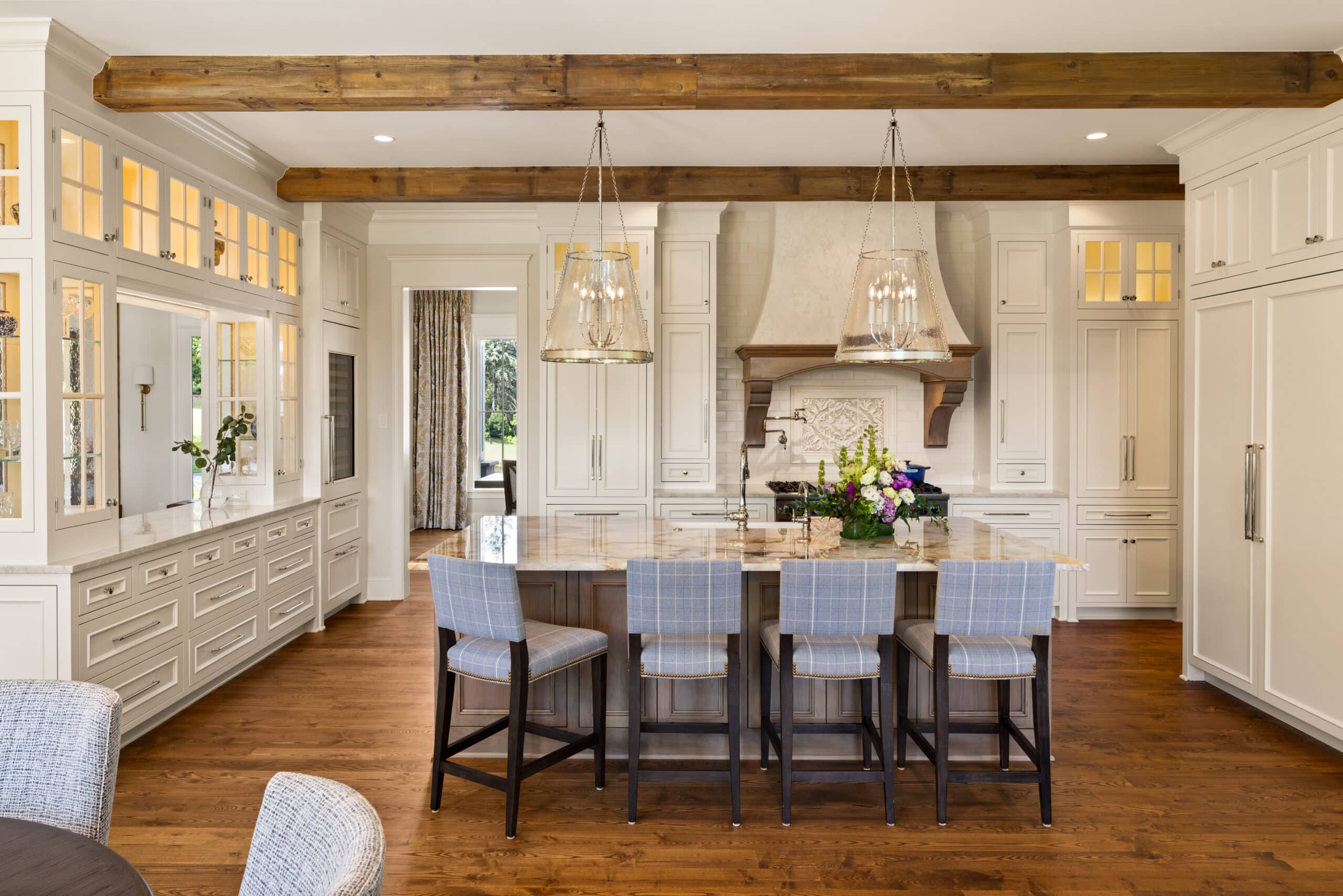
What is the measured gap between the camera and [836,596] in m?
2.77

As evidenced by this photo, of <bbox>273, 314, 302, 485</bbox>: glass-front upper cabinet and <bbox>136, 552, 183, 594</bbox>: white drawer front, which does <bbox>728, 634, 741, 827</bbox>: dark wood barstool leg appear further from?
<bbox>273, 314, 302, 485</bbox>: glass-front upper cabinet

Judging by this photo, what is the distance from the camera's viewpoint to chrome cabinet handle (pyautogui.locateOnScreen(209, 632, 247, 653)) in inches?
161

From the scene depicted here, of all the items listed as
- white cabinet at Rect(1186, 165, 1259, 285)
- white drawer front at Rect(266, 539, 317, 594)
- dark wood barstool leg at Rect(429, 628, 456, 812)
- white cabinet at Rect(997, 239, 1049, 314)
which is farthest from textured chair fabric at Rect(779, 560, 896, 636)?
white cabinet at Rect(997, 239, 1049, 314)

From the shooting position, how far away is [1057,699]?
410 centimetres

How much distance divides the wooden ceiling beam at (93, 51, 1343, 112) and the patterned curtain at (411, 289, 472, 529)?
5.97m

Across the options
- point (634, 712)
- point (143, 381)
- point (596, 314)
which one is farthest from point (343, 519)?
point (634, 712)

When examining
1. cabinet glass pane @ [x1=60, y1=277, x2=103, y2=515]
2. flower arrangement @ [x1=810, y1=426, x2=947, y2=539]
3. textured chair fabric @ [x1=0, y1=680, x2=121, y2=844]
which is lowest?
textured chair fabric @ [x1=0, y1=680, x2=121, y2=844]

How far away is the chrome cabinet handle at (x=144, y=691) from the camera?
3.43m

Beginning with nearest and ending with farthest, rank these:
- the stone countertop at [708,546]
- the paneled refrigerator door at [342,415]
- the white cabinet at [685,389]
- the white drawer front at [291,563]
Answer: the stone countertop at [708,546] < the white drawer front at [291,563] < the paneled refrigerator door at [342,415] < the white cabinet at [685,389]

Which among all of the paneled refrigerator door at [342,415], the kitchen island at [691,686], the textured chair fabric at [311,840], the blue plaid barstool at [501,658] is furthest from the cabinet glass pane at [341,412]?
the textured chair fabric at [311,840]

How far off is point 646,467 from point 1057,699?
8.87 feet

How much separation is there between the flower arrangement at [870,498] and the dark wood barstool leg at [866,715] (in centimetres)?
59

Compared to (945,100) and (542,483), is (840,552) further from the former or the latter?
(542,483)

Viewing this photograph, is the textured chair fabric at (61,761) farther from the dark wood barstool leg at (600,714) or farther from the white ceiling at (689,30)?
the white ceiling at (689,30)
